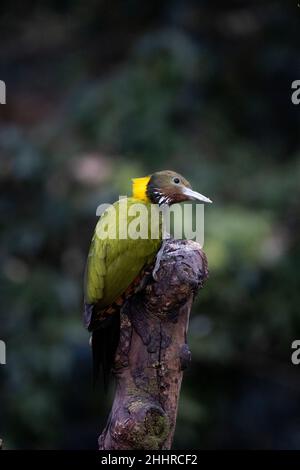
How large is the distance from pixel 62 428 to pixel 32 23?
12.9 feet

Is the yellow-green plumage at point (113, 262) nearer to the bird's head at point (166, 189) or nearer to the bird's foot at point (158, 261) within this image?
the bird's foot at point (158, 261)

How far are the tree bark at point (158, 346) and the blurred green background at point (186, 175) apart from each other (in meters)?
2.74

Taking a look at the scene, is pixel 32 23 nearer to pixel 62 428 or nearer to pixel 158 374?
pixel 62 428

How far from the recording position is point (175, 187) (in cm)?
431

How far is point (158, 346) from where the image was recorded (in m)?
4.15

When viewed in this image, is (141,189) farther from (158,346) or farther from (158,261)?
(158,346)

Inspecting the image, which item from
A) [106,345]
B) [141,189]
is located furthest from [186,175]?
[106,345]

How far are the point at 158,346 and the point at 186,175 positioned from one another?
4100 millimetres

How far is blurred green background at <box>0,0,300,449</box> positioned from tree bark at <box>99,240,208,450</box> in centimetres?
A: 274

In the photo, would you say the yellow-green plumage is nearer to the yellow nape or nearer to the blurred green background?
the yellow nape

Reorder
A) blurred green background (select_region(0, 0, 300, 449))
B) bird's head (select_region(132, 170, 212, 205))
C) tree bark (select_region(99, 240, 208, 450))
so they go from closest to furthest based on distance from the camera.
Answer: tree bark (select_region(99, 240, 208, 450)) < bird's head (select_region(132, 170, 212, 205)) < blurred green background (select_region(0, 0, 300, 449))

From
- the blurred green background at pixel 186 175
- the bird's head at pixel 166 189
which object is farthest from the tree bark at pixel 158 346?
the blurred green background at pixel 186 175

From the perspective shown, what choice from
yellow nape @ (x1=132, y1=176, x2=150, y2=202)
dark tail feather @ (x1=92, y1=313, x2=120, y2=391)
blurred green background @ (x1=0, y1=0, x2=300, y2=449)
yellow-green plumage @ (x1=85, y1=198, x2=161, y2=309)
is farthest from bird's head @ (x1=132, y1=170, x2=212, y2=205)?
blurred green background @ (x1=0, y1=0, x2=300, y2=449)

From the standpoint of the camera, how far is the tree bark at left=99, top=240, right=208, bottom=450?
13.4ft
